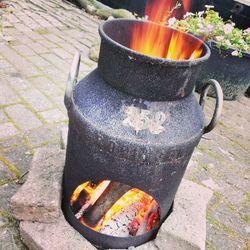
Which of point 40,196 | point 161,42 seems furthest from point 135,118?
point 40,196

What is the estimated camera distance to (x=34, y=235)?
2.14 meters

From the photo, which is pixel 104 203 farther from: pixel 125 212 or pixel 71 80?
pixel 71 80

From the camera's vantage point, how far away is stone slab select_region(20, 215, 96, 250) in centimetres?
209

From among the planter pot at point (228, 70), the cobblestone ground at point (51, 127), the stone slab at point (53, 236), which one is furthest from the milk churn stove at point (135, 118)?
the planter pot at point (228, 70)

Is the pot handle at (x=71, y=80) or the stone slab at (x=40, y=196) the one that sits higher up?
the pot handle at (x=71, y=80)

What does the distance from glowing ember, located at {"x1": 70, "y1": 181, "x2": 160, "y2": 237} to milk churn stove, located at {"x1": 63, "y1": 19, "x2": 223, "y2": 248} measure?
32cm

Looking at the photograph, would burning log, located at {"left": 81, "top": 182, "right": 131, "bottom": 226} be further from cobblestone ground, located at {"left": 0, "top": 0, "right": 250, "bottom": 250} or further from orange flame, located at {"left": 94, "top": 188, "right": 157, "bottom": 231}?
cobblestone ground, located at {"left": 0, "top": 0, "right": 250, "bottom": 250}

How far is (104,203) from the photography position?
87.7 inches

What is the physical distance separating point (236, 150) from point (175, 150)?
106 inches

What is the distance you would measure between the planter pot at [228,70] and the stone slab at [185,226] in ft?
10.4

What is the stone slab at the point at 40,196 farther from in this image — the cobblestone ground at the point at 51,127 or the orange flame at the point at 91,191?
the cobblestone ground at the point at 51,127

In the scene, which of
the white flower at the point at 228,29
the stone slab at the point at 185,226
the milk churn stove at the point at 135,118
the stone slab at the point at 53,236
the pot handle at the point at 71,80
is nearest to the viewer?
the milk churn stove at the point at 135,118

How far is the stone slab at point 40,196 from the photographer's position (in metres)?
2.15

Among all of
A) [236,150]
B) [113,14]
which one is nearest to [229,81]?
[236,150]
